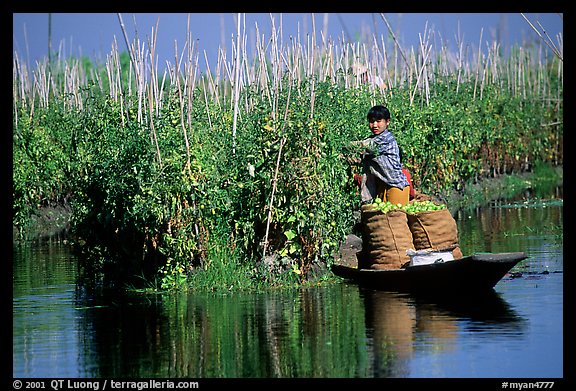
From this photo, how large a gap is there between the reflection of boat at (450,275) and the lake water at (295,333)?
0.59 feet

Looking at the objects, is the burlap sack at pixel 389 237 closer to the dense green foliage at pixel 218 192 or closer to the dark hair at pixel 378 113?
the dense green foliage at pixel 218 192

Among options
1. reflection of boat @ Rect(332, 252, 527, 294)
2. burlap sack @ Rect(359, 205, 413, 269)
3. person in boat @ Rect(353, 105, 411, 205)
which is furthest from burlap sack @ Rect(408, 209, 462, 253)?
reflection of boat @ Rect(332, 252, 527, 294)

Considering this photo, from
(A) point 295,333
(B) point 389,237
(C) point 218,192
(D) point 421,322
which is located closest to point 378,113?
(B) point 389,237

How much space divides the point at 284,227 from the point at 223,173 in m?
0.80

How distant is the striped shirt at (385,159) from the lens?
1198 cm

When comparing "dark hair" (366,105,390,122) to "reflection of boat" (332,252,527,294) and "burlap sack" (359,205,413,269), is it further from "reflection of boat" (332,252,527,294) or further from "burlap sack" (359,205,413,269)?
"reflection of boat" (332,252,527,294)

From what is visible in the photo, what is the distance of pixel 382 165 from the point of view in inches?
472

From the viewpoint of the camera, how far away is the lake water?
26.6ft

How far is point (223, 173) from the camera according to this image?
1178cm

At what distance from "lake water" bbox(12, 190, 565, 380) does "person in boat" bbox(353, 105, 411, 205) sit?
3.34 feet

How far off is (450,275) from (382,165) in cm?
167

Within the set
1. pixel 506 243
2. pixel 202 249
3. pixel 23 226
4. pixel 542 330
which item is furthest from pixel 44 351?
pixel 23 226

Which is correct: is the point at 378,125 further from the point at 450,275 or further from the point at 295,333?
the point at 295,333

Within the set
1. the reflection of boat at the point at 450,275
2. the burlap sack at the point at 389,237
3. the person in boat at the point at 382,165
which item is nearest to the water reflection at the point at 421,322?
the reflection of boat at the point at 450,275
